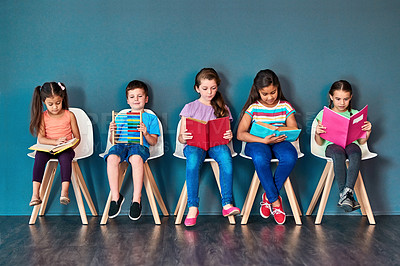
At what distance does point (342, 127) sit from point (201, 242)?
1.22 metres

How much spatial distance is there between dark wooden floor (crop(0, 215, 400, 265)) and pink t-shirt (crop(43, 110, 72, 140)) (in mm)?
592

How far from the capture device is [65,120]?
296 centimetres

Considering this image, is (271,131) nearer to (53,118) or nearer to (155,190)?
(155,190)

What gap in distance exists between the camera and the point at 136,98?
3.00m

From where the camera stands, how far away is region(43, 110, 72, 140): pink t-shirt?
9.68 ft

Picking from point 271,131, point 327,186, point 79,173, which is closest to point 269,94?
point 271,131

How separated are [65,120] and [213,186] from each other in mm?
1178

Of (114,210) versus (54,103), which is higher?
(54,103)

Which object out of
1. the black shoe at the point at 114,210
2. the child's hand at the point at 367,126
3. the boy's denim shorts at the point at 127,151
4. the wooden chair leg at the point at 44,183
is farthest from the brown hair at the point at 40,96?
the child's hand at the point at 367,126

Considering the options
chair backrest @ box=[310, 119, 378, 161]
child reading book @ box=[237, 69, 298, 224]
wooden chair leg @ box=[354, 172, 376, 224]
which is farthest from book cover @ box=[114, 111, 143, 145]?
wooden chair leg @ box=[354, 172, 376, 224]

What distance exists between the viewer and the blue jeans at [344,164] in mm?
2688

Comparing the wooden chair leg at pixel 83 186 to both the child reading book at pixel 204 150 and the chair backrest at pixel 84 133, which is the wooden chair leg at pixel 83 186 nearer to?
the chair backrest at pixel 84 133

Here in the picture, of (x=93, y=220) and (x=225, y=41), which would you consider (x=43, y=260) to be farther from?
(x=225, y=41)

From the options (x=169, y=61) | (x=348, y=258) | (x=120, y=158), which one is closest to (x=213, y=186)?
(x=120, y=158)
